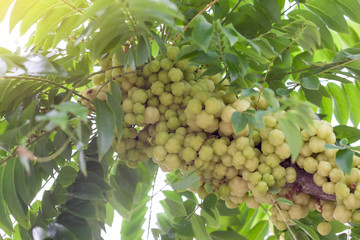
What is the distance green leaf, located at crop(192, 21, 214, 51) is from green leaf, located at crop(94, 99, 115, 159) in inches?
10.5

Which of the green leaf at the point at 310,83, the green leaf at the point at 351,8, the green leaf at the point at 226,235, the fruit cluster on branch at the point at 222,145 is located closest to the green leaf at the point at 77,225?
the fruit cluster on branch at the point at 222,145

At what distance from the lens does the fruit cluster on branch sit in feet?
3.36

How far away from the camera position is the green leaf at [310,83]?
119cm

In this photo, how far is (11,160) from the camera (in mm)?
1148

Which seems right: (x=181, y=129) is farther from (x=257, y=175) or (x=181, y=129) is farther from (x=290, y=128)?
(x=290, y=128)

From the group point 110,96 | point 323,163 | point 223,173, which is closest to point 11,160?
point 110,96

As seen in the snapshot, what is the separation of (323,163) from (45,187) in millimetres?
837

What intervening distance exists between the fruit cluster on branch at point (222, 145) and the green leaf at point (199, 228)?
83mm

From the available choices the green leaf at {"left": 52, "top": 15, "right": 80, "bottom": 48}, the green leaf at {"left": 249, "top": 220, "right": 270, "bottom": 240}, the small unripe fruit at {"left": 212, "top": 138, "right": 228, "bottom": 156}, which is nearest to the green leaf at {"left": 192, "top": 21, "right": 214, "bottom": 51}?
the small unripe fruit at {"left": 212, "top": 138, "right": 228, "bottom": 156}

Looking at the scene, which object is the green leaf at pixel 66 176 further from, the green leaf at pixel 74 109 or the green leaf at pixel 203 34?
the green leaf at pixel 203 34

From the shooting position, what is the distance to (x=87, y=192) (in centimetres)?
112

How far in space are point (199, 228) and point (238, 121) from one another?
16.3 inches

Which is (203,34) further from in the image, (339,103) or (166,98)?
(339,103)

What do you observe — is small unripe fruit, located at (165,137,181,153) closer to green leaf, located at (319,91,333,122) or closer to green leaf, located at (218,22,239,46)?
green leaf, located at (218,22,239,46)
